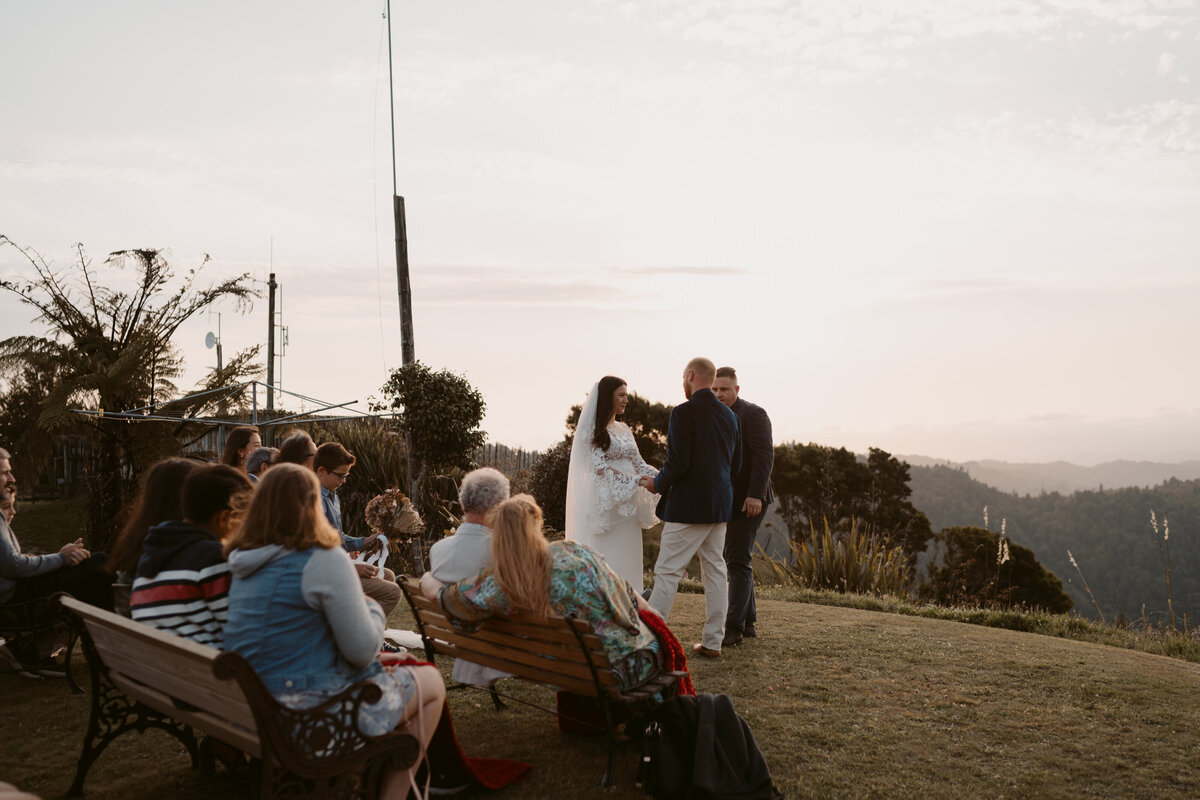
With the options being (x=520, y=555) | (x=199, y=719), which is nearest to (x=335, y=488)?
(x=520, y=555)

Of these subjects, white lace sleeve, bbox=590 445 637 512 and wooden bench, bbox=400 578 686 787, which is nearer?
wooden bench, bbox=400 578 686 787

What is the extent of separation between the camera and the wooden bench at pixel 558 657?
3.89 meters

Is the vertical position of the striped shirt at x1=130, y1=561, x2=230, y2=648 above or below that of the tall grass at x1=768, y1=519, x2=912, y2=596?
above

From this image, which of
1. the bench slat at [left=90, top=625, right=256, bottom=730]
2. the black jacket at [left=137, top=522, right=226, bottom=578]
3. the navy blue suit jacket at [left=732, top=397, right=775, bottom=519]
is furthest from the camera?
the navy blue suit jacket at [left=732, top=397, right=775, bottom=519]

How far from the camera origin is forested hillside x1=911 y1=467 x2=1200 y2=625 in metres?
17.9

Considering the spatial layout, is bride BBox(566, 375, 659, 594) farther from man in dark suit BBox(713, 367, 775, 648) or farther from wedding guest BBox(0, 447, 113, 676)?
wedding guest BBox(0, 447, 113, 676)

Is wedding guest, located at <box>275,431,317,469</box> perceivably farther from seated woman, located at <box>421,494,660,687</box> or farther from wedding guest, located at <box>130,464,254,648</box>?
wedding guest, located at <box>130,464,254,648</box>

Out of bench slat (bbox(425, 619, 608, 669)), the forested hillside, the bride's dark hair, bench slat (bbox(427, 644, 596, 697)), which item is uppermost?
the bride's dark hair

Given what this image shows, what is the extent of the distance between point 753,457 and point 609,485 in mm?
1118

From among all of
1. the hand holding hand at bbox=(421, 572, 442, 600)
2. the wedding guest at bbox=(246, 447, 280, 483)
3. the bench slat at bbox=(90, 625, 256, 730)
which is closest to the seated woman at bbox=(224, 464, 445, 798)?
the bench slat at bbox=(90, 625, 256, 730)

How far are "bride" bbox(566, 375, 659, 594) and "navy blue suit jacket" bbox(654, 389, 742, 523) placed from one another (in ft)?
2.06

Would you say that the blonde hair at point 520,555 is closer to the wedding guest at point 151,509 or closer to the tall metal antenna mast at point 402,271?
the wedding guest at point 151,509

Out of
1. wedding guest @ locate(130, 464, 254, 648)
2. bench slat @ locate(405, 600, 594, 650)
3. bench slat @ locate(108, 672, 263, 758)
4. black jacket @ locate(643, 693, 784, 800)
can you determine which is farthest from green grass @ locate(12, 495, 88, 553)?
black jacket @ locate(643, 693, 784, 800)

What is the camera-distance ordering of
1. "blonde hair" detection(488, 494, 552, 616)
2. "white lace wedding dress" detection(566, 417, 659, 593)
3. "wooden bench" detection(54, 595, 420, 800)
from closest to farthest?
"wooden bench" detection(54, 595, 420, 800), "blonde hair" detection(488, 494, 552, 616), "white lace wedding dress" detection(566, 417, 659, 593)
